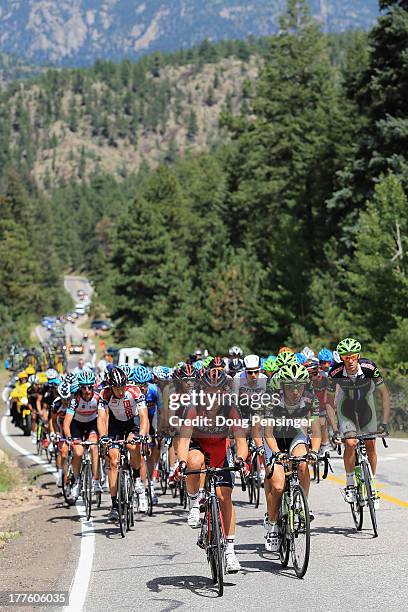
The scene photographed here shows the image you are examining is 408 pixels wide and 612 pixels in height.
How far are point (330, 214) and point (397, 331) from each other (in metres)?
16.6

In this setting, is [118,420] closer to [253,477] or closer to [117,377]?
[117,377]

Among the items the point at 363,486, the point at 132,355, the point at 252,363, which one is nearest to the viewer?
the point at 363,486

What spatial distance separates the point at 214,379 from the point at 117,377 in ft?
10.9

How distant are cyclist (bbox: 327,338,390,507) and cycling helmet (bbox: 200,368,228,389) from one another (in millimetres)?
2207

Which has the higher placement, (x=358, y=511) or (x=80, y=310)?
(x=80, y=310)

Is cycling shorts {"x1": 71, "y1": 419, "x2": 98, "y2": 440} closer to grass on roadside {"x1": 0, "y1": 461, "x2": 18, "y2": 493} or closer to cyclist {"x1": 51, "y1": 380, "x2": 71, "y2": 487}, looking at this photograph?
cyclist {"x1": 51, "y1": 380, "x2": 71, "y2": 487}

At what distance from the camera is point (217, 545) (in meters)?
8.87

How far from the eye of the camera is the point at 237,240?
8569 cm

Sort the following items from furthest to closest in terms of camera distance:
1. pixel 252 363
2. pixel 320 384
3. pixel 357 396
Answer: pixel 320 384
pixel 252 363
pixel 357 396

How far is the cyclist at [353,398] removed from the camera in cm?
1156

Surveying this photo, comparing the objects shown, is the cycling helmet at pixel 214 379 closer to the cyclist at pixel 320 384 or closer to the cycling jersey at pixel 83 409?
Answer: the cycling jersey at pixel 83 409

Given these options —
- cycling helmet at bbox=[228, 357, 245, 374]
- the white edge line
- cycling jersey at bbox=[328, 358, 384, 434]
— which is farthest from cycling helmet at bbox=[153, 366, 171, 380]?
cycling jersey at bbox=[328, 358, 384, 434]

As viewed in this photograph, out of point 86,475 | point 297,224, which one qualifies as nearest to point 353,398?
point 86,475

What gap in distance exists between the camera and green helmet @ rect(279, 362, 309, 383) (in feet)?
32.0
